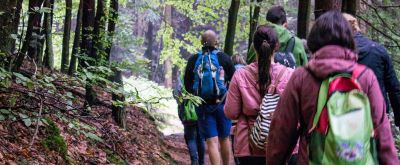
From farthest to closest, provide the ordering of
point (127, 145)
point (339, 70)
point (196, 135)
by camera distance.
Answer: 1. point (196, 135)
2. point (127, 145)
3. point (339, 70)

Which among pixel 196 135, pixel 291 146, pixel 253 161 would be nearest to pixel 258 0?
pixel 196 135

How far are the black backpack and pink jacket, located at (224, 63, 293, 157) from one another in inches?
27.7

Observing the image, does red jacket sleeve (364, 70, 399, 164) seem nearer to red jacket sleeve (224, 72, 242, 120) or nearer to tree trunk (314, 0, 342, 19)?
red jacket sleeve (224, 72, 242, 120)

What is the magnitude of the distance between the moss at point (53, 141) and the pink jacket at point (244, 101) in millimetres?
1807

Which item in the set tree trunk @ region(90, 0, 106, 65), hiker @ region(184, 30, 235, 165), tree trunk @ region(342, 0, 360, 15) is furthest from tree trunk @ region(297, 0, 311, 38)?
tree trunk @ region(90, 0, 106, 65)

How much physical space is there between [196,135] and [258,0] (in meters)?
8.23

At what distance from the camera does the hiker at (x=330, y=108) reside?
8.30 feet

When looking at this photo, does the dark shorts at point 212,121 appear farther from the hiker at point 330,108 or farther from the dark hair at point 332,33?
the dark hair at point 332,33

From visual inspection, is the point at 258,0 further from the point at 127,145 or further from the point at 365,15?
the point at 127,145

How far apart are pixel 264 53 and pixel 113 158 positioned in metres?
2.70

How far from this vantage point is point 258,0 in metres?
15.8

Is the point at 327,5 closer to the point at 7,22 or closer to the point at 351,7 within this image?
the point at 351,7

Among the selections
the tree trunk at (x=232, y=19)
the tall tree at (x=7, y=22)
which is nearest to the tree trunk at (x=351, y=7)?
the tall tree at (x=7, y=22)

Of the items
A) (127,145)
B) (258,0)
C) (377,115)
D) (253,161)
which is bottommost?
(127,145)
